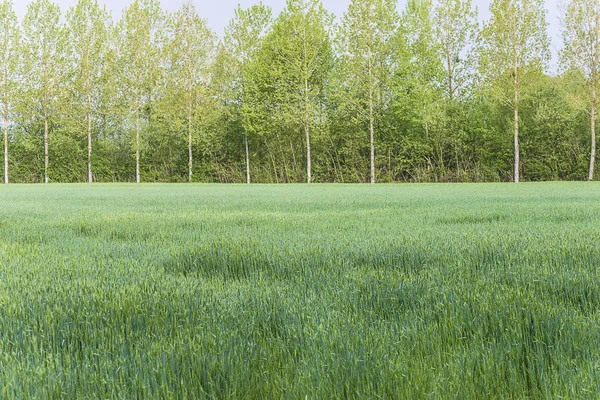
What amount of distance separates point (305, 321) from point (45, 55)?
36.3 meters

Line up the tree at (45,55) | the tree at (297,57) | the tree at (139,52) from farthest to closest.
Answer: the tree at (45,55) → the tree at (139,52) → the tree at (297,57)

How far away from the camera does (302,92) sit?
96.1 ft

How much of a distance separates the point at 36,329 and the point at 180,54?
3142 centimetres

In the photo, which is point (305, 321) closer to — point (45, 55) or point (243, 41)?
point (243, 41)

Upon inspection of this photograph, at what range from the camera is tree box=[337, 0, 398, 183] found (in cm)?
2711

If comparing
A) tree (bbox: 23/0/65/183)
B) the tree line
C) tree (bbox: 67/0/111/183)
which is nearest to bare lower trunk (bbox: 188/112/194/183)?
the tree line

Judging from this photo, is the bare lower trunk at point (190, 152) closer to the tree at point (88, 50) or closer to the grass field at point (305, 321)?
the tree at point (88, 50)

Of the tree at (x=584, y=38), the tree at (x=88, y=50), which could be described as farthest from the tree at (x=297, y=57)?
the tree at (x=584, y=38)

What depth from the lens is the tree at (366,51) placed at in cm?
2711

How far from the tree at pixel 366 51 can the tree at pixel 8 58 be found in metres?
22.0

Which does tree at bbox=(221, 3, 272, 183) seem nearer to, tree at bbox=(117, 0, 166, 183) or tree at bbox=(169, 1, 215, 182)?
tree at bbox=(169, 1, 215, 182)

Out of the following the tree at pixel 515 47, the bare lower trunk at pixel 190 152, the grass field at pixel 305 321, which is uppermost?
the tree at pixel 515 47

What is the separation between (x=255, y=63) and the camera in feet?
96.4

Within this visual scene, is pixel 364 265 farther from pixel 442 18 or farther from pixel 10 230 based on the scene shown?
pixel 442 18
